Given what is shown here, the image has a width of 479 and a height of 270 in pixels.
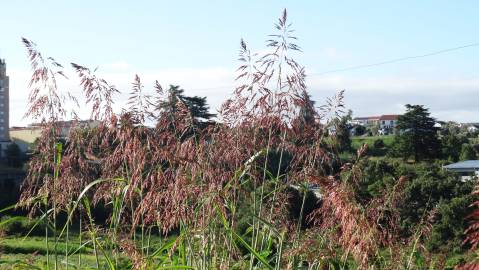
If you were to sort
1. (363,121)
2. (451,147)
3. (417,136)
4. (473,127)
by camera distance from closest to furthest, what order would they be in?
(417,136) → (451,147) → (363,121) → (473,127)

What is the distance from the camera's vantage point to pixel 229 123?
9.39 ft

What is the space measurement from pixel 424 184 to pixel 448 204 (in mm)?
678

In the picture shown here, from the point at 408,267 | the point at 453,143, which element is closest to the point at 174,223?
the point at 408,267

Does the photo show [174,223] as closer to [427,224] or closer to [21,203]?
[21,203]

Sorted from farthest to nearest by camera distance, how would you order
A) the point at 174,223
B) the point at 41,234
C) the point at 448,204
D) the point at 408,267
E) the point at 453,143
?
the point at 453,143 → the point at 41,234 → the point at 448,204 → the point at 408,267 → the point at 174,223

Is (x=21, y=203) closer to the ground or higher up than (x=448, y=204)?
higher up

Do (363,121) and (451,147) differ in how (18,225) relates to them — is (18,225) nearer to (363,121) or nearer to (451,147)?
(451,147)

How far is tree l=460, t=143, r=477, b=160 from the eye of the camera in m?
33.1

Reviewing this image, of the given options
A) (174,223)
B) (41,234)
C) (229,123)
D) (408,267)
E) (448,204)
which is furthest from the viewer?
(41,234)

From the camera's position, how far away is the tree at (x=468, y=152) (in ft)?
108

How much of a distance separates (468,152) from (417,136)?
4.02 meters

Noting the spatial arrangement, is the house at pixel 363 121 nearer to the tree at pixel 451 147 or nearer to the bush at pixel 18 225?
the bush at pixel 18 225

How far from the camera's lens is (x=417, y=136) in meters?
30.5

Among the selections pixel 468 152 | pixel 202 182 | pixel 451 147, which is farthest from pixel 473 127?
pixel 202 182
